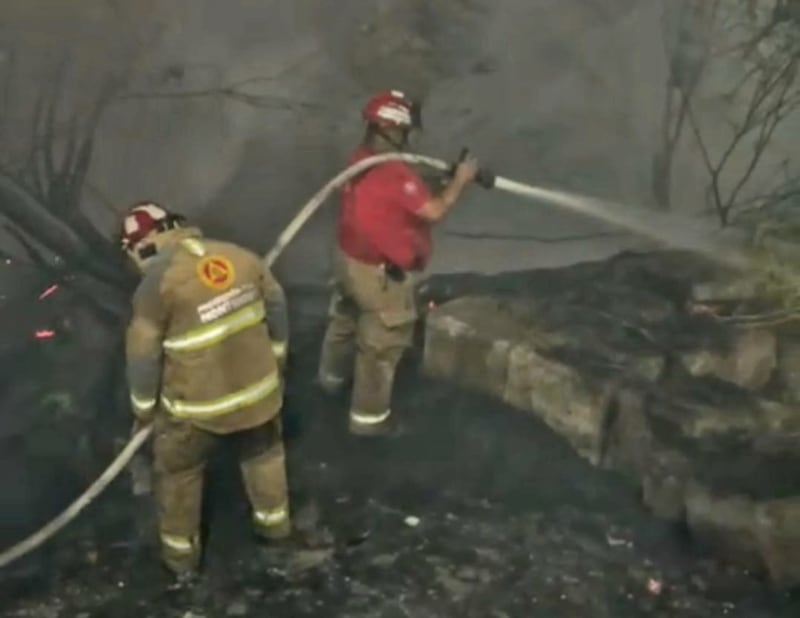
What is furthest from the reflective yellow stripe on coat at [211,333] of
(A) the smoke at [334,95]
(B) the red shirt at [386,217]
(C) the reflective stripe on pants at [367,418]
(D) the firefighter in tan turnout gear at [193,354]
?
(A) the smoke at [334,95]

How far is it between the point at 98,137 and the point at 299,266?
132cm

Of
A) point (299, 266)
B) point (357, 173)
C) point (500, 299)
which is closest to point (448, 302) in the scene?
point (500, 299)

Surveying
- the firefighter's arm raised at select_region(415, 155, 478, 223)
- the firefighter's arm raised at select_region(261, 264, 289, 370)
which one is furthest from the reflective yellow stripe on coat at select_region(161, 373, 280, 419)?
the firefighter's arm raised at select_region(415, 155, 478, 223)

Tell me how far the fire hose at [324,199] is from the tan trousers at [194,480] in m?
0.18

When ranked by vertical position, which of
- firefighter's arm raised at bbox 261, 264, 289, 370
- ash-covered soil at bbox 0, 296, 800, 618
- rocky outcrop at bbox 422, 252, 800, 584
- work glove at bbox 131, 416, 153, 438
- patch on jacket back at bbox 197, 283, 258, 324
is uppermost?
patch on jacket back at bbox 197, 283, 258, 324

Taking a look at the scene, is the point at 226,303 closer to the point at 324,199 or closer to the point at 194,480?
the point at 194,480

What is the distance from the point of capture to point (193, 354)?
13.6ft

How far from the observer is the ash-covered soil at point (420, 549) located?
4.38m

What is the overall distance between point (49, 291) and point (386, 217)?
2.20 m

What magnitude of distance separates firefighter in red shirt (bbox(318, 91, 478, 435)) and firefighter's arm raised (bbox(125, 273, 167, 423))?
1.28 m

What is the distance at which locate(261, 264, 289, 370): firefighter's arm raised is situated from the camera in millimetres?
4344

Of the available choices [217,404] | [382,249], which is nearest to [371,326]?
[382,249]

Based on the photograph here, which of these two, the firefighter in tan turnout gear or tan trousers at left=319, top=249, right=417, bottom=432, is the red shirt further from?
the firefighter in tan turnout gear

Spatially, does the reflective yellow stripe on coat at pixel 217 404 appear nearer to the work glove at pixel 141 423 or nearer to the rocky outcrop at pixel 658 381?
the work glove at pixel 141 423
